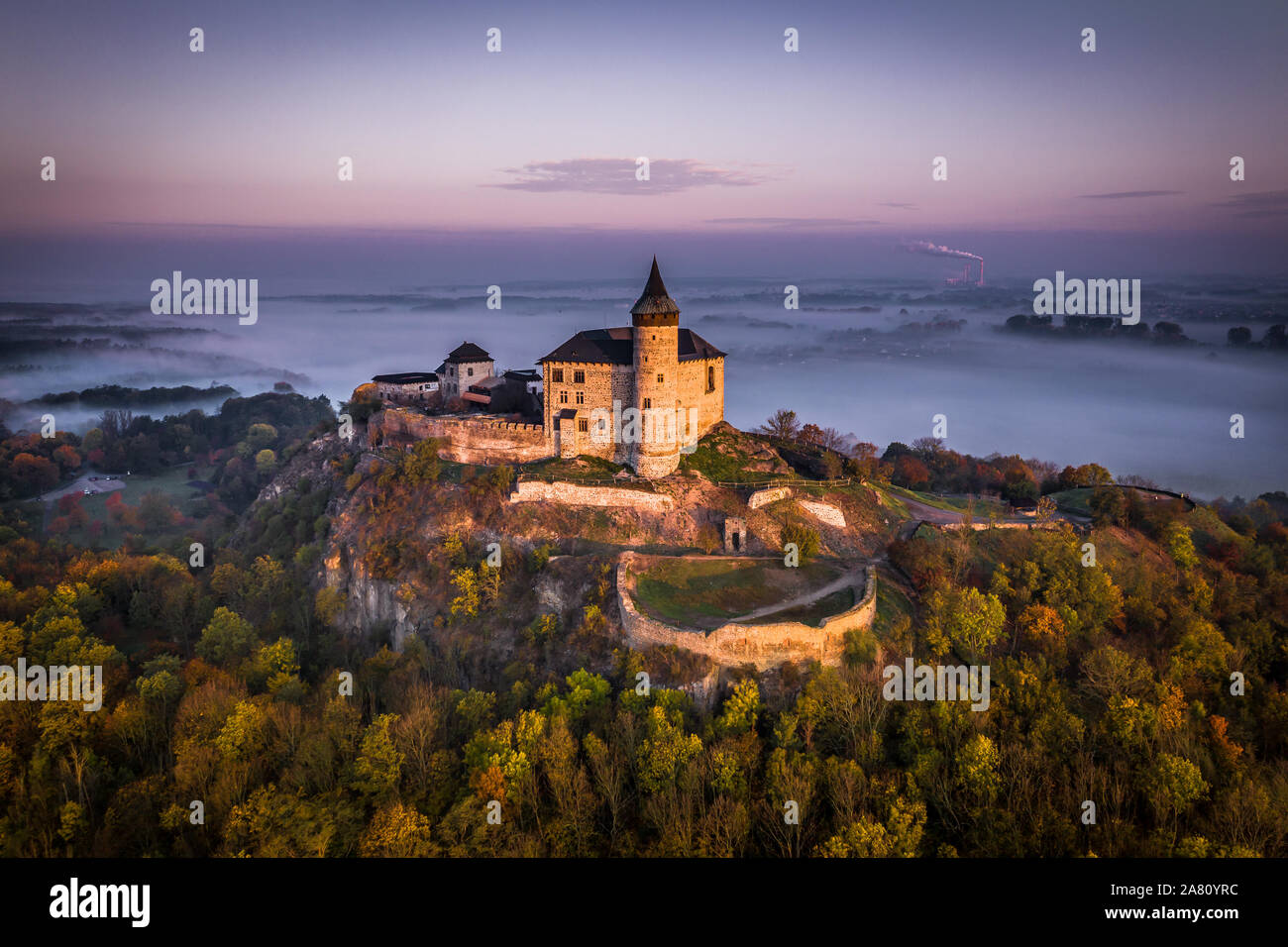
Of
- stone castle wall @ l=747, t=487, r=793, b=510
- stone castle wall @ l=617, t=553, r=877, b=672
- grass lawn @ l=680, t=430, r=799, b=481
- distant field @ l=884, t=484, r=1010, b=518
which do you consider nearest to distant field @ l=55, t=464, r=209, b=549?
grass lawn @ l=680, t=430, r=799, b=481

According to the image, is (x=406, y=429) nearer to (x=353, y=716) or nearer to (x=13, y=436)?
(x=353, y=716)

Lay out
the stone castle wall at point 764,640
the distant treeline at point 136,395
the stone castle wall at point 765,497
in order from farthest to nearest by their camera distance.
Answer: the distant treeline at point 136,395
the stone castle wall at point 765,497
the stone castle wall at point 764,640

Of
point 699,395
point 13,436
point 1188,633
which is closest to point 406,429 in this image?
point 699,395

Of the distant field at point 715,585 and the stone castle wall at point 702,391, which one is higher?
the stone castle wall at point 702,391

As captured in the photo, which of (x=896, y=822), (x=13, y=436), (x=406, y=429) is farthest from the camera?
(x=13, y=436)

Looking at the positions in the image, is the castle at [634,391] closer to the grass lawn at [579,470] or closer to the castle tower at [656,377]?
the castle tower at [656,377]

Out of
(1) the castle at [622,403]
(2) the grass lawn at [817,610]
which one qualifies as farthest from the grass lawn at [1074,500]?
(1) the castle at [622,403]

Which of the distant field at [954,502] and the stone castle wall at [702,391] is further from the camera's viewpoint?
the distant field at [954,502]
